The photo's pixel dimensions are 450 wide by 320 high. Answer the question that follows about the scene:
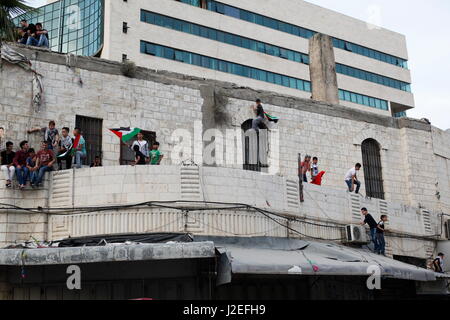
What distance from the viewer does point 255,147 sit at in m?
21.2

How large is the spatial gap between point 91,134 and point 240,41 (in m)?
35.2

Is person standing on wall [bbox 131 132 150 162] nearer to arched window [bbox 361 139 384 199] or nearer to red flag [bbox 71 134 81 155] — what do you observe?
red flag [bbox 71 134 81 155]

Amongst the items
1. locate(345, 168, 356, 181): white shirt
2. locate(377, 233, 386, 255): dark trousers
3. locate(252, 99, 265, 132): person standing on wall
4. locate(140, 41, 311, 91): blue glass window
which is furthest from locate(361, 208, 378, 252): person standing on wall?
locate(140, 41, 311, 91): blue glass window

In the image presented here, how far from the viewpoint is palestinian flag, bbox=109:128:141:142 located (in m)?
17.9

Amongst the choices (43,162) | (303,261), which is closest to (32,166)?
(43,162)

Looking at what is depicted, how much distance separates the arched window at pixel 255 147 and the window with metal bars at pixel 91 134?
193 inches

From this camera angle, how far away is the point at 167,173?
15.8m

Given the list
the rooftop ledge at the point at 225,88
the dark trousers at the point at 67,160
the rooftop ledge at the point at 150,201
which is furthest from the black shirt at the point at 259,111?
the dark trousers at the point at 67,160

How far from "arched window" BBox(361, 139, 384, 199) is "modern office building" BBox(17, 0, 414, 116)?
987 inches

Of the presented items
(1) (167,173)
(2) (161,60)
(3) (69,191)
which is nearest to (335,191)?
(1) (167,173)

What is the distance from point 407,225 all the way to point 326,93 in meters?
5.79

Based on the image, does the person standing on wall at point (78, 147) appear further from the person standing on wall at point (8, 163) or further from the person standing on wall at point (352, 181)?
the person standing on wall at point (352, 181)

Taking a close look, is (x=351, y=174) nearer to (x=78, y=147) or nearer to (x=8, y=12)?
(x=78, y=147)
